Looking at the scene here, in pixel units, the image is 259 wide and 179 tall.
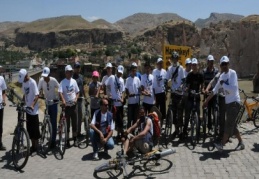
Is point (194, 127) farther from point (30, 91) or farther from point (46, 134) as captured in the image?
point (30, 91)

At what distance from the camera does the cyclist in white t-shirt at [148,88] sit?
30.9 ft

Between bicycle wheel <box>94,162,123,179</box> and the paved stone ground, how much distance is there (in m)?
0.11

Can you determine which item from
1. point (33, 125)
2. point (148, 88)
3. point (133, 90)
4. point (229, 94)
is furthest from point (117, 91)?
point (229, 94)

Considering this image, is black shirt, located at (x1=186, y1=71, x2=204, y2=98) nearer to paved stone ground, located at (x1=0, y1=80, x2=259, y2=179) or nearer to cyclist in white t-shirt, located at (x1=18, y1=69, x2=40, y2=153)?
paved stone ground, located at (x1=0, y1=80, x2=259, y2=179)

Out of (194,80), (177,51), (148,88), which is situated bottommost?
(148,88)

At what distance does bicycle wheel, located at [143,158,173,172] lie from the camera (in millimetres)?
7385

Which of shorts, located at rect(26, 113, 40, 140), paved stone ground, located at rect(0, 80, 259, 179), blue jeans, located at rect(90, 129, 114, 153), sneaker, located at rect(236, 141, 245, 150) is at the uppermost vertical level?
shorts, located at rect(26, 113, 40, 140)

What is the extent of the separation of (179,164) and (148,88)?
7.60ft

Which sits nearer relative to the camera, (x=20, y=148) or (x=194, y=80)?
(x=20, y=148)

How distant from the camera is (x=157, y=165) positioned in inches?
299

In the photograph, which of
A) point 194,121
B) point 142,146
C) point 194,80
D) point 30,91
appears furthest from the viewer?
point 194,80

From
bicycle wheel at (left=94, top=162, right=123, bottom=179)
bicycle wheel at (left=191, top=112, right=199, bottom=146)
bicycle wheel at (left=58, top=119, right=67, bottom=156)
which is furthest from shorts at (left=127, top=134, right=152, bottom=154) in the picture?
bicycle wheel at (left=58, top=119, right=67, bottom=156)

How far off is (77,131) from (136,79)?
1905mm

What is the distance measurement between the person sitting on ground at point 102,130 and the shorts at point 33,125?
47.9 inches
